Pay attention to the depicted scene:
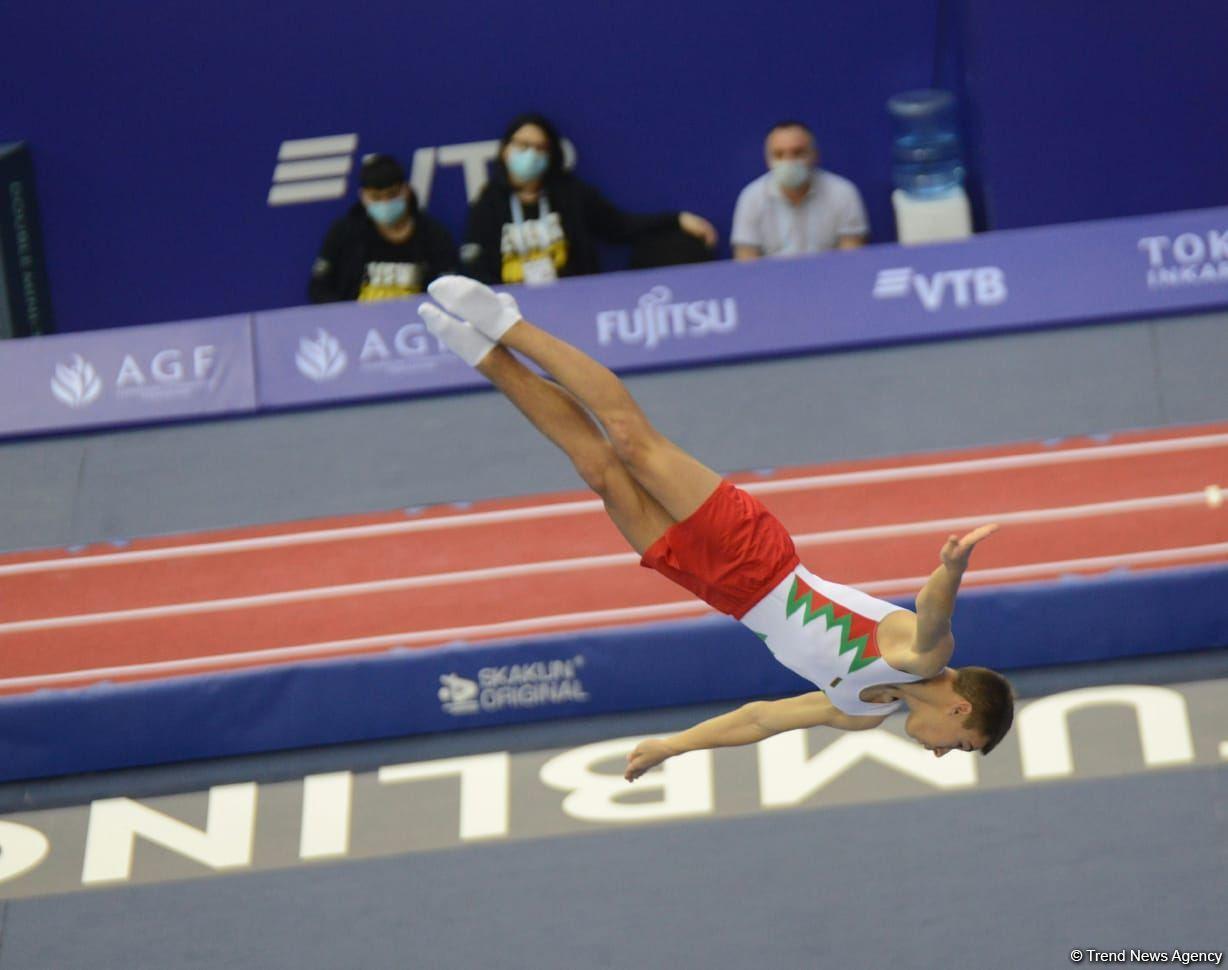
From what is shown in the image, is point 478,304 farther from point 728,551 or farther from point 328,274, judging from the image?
point 328,274

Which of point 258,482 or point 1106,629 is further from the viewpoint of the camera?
point 258,482

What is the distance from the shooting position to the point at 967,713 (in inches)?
196

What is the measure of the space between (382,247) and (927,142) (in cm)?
272

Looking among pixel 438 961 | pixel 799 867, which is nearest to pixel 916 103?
pixel 799 867

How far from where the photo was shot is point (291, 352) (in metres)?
7.71

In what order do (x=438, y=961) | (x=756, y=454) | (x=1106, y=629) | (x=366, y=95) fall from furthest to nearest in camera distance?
(x=366, y=95) < (x=756, y=454) < (x=1106, y=629) < (x=438, y=961)

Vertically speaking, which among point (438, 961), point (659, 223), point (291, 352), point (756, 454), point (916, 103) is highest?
point (916, 103)

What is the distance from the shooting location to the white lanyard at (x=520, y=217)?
26.5 ft

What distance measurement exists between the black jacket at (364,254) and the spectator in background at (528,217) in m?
0.14

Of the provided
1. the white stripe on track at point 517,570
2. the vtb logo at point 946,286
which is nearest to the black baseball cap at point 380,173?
the white stripe on track at point 517,570

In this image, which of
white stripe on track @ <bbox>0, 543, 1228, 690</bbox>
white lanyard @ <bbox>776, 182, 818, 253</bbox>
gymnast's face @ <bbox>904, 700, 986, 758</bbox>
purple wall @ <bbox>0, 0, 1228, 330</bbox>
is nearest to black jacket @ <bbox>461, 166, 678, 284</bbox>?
white lanyard @ <bbox>776, 182, 818, 253</bbox>

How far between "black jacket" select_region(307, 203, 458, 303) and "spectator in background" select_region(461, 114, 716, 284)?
0.47 feet

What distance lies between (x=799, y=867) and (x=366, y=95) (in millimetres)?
5021

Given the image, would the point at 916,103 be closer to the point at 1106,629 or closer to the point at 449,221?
the point at 449,221
